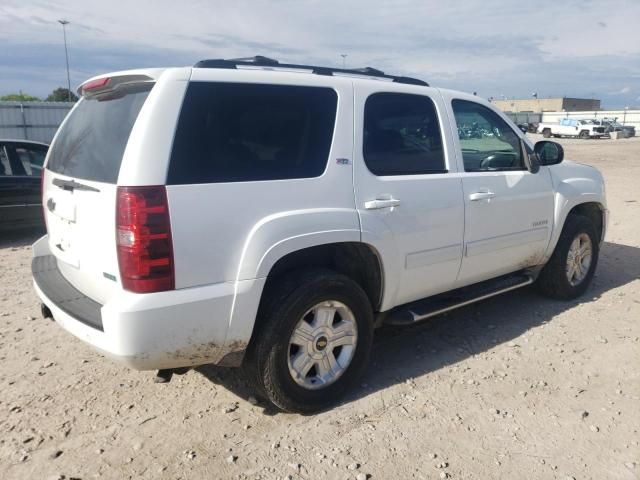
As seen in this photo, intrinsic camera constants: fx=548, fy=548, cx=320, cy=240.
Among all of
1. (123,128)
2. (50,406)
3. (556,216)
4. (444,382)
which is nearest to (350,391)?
(444,382)

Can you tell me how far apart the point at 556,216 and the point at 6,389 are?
453cm

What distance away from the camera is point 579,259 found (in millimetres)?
5395

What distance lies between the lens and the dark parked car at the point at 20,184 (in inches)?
300

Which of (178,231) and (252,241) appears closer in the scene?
(178,231)

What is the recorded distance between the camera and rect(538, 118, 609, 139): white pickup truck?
4794 cm

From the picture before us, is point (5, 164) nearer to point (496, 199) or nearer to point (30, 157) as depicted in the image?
point (30, 157)

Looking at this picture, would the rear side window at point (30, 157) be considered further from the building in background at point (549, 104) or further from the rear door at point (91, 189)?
the building in background at point (549, 104)

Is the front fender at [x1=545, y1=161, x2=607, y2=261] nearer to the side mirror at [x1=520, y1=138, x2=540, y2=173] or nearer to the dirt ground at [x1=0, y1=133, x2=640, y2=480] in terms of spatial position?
the side mirror at [x1=520, y1=138, x2=540, y2=173]

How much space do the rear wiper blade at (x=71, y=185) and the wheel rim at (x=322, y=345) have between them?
1.36 meters

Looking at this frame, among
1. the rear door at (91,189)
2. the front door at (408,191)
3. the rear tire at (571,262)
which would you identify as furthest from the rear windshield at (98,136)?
the rear tire at (571,262)

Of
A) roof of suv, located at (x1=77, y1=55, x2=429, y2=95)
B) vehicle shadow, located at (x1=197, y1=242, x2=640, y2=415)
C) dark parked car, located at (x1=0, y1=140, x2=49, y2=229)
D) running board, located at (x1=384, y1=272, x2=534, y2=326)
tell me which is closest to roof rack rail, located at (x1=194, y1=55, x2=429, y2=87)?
roof of suv, located at (x1=77, y1=55, x2=429, y2=95)

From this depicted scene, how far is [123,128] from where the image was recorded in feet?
9.27

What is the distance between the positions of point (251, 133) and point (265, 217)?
0.47 metres

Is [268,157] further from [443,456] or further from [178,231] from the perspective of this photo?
[443,456]
